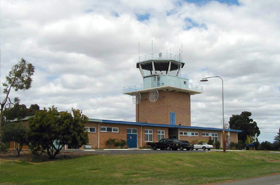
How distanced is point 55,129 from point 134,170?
9.26 meters

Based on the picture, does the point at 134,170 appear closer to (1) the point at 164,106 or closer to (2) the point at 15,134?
(2) the point at 15,134

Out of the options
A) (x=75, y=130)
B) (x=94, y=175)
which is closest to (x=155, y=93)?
(x=75, y=130)

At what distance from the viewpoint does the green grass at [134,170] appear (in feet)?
54.0

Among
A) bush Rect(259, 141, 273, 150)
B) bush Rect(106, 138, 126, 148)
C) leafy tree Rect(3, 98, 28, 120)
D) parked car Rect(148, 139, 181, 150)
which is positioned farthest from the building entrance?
bush Rect(259, 141, 273, 150)

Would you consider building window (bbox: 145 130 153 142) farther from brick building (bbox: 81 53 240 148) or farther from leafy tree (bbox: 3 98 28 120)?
leafy tree (bbox: 3 98 28 120)

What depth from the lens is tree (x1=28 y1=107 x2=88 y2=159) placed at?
25.9 meters

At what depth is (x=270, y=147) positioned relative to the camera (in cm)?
5125

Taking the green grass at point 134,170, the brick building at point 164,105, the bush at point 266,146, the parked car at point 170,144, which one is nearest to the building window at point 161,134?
the brick building at point 164,105

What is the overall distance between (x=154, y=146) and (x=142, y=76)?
1852 cm

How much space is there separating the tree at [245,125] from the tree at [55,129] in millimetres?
59168

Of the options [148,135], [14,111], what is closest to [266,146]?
[148,135]

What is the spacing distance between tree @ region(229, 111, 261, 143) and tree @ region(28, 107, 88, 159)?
59168 mm

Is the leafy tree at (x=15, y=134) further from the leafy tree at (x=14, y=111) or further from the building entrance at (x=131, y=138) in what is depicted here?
the building entrance at (x=131, y=138)

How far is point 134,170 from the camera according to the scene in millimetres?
19188
